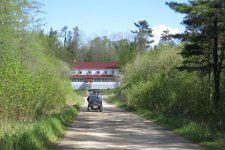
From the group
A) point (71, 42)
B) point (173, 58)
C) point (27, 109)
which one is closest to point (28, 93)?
point (27, 109)

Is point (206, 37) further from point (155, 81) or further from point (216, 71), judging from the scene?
point (155, 81)

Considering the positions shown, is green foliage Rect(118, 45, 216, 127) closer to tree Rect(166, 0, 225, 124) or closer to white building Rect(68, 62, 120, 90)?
tree Rect(166, 0, 225, 124)

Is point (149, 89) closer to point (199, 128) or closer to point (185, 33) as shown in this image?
point (185, 33)

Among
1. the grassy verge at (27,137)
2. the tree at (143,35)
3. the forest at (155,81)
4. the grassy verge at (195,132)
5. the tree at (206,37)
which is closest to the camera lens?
the grassy verge at (27,137)

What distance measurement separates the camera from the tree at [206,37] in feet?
83.5

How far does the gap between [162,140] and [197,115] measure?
8.66 m

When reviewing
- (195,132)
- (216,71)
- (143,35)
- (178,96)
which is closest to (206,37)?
(216,71)

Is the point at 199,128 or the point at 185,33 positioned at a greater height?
the point at 185,33

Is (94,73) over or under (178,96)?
over

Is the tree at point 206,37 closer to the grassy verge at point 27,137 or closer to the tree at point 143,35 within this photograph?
the grassy verge at point 27,137

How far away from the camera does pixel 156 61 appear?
54594 millimetres

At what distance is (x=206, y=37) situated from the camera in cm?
2638

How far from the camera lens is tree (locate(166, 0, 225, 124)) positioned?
25453 millimetres

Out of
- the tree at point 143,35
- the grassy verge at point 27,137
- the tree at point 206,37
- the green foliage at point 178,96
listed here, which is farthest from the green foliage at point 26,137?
the tree at point 143,35
